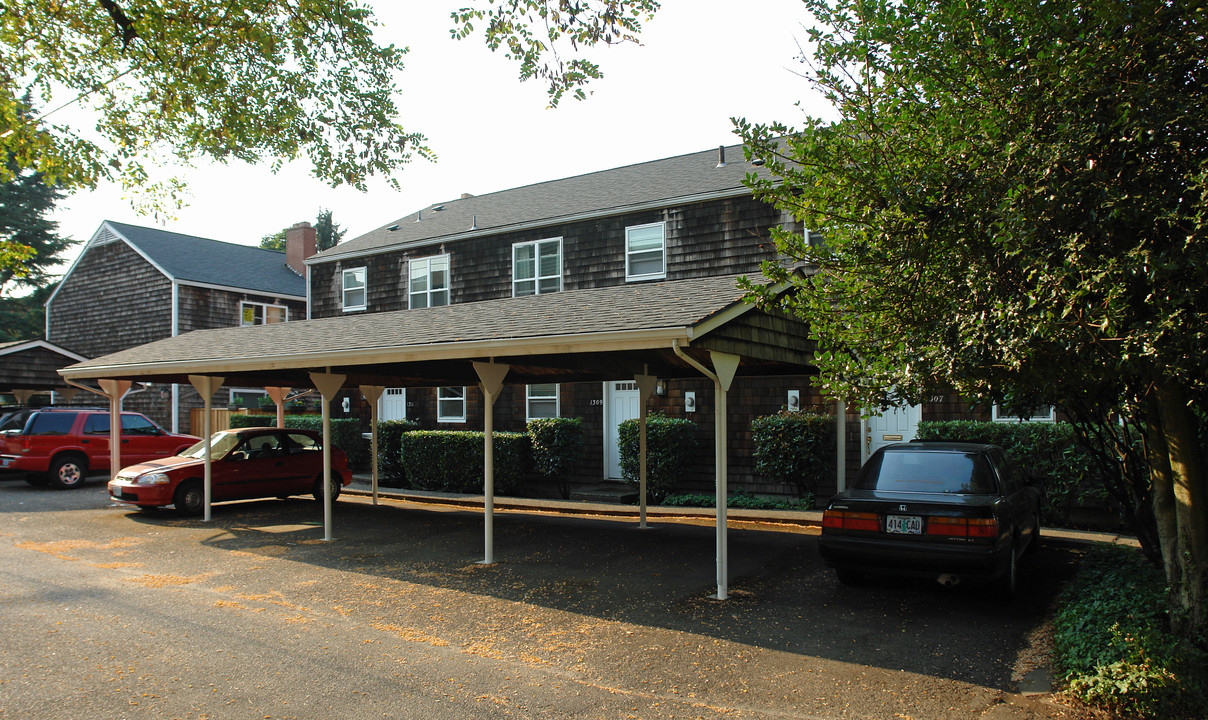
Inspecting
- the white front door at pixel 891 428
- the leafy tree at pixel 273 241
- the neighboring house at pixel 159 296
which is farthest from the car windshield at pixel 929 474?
the leafy tree at pixel 273 241

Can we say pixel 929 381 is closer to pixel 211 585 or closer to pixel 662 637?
pixel 662 637

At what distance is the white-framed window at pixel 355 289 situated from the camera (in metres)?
21.7

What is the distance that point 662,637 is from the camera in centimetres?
613

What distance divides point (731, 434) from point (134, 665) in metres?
11.8

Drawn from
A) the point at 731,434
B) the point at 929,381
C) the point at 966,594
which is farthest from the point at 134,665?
the point at 731,434

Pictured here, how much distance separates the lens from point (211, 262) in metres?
28.1

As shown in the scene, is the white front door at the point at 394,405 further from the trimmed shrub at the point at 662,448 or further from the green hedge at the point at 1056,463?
the green hedge at the point at 1056,463

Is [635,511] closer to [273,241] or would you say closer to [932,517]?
[932,517]

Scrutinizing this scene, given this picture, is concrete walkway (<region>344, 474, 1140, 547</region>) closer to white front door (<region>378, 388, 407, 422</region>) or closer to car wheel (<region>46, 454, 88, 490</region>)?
white front door (<region>378, 388, 407, 422</region>)

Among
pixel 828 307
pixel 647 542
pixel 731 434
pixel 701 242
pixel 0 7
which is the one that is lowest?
pixel 647 542

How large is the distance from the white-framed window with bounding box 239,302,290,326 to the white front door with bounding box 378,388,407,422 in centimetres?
827

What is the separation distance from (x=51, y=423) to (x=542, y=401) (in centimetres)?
1137

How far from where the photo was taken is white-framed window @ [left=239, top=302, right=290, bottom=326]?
89.1ft

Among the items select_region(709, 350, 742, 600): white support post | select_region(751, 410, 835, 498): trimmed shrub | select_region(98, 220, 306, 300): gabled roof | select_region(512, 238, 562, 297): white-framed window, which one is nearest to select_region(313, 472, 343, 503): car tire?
select_region(512, 238, 562, 297): white-framed window
